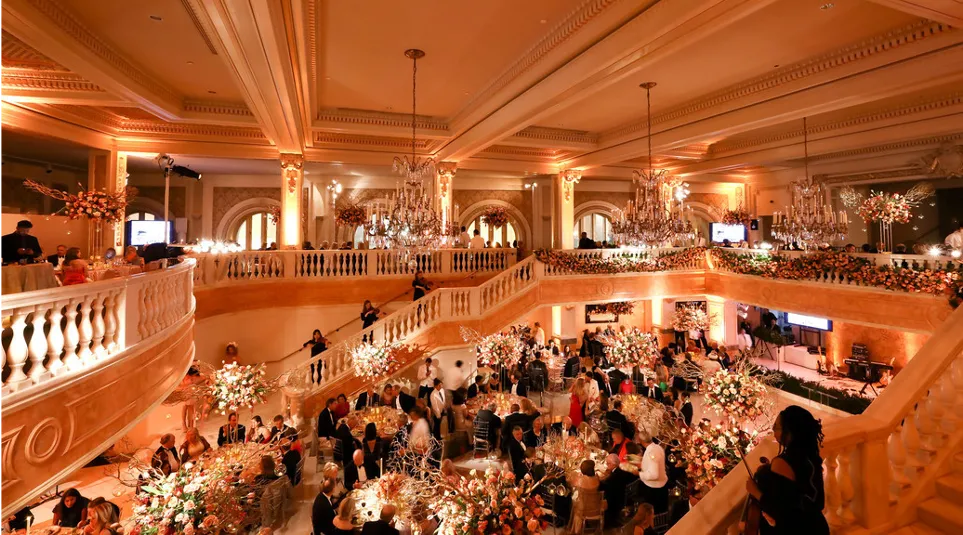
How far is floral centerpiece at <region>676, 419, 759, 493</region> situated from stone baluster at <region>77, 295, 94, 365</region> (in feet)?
15.7

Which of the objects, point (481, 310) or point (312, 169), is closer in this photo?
point (481, 310)

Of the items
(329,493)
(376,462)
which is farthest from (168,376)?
(376,462)

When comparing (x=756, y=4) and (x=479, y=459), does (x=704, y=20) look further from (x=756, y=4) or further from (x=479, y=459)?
(x=479, y=459)

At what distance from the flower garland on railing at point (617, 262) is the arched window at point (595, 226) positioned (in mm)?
3999

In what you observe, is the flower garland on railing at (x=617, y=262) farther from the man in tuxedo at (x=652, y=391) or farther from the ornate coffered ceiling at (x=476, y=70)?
the man in tuxedo at (x=652, y=391)

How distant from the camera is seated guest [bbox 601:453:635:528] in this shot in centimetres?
526

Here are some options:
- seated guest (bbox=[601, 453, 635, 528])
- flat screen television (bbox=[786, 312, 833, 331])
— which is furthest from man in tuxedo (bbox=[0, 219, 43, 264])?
flat screen television (bbox=[786, 312, 833, 331])

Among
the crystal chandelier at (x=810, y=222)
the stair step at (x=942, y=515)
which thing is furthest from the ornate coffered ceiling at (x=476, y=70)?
the stair step at (x=942, y=515)

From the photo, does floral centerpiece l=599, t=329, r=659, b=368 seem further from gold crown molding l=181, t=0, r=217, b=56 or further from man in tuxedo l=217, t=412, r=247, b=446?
→ gold crown molding l=181, t=0, r=217, b=56

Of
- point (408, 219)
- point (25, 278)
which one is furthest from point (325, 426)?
point (25, 278)

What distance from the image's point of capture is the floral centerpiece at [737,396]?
5121mm

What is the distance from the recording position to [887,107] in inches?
333

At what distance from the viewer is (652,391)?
8.78 meters

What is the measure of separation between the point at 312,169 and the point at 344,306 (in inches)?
198
